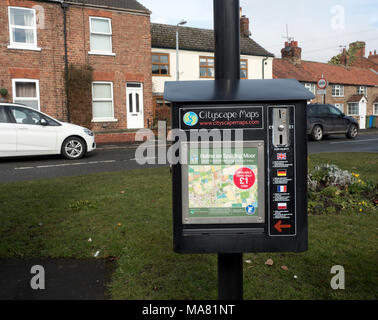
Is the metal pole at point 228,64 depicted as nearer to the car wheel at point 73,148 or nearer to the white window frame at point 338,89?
the car wheel at point 73,148

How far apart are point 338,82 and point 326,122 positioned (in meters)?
23.8

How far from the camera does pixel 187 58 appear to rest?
27562 mm

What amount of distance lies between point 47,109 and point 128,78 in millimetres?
4590

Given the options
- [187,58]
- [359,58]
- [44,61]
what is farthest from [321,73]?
[44,61]

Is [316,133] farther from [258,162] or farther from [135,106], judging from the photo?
[258,162]

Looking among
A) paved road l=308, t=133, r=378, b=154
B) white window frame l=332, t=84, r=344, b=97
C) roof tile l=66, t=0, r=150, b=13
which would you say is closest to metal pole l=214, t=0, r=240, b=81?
paved road l=308, t=133, r=378, b=154

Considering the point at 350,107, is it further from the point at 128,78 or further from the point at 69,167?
the point at 69,167

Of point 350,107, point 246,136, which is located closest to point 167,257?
point 246,136

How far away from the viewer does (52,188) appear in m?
6.81

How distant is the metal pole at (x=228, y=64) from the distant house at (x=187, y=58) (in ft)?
70.2

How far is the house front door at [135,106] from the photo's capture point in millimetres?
21170

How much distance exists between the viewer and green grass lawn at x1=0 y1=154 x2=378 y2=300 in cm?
306

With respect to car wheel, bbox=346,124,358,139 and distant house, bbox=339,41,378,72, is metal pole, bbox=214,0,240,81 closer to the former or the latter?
car wheel, bbox=346,124,358,139
